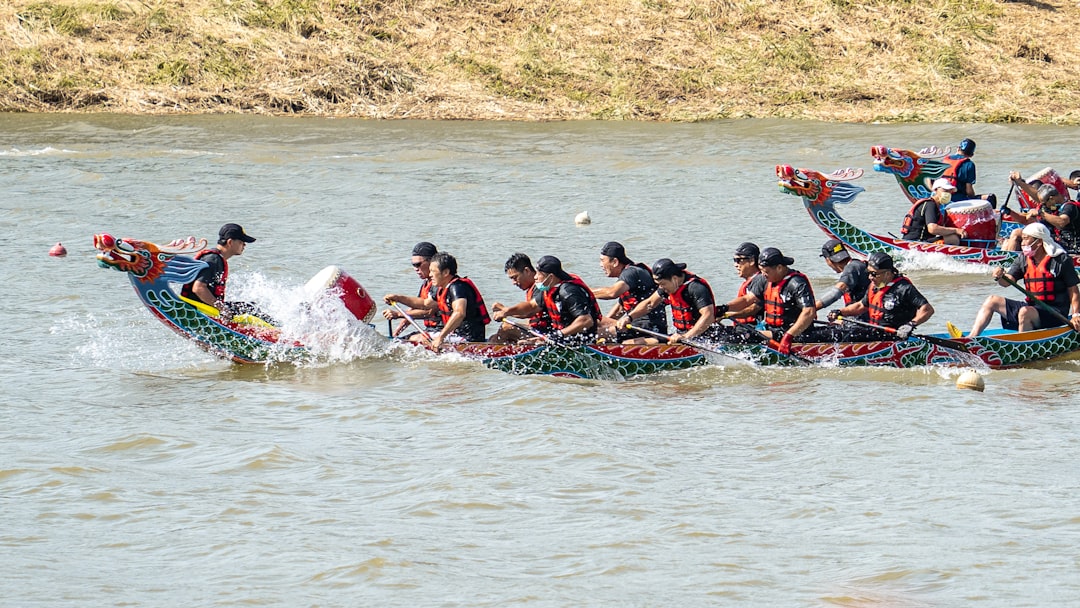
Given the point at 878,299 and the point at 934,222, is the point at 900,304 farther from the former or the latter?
the point at 934,222

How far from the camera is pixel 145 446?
10430 mm

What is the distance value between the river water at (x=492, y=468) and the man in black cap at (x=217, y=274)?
1.98ft

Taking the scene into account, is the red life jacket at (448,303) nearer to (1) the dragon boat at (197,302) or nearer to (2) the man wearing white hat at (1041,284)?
(1) the dragon boat at (197,302)

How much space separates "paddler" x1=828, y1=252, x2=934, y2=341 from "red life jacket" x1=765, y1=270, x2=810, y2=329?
0.56m

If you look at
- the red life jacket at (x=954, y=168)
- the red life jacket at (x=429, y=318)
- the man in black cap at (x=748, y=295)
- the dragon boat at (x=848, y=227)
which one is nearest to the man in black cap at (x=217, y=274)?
the red life jacket at (x=429, y=318)

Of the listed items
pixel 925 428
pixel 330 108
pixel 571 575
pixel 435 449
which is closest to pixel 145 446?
pixel 435 449

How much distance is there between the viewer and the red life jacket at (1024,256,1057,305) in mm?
12617

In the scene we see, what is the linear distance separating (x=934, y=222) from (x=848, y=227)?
3.48 feet

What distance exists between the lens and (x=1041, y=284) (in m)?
12.7

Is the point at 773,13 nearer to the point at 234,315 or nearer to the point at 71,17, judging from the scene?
the point at 71,17

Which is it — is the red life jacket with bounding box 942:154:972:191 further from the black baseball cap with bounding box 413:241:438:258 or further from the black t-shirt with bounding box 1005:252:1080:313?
the black baseball cap with bounding box 413:241:438:258

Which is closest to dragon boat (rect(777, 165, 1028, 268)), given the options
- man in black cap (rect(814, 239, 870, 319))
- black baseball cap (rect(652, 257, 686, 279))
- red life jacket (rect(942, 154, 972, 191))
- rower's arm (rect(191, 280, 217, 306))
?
red life jacket (rect(942, 154, 972, 191))

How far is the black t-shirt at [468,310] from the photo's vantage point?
12367mm

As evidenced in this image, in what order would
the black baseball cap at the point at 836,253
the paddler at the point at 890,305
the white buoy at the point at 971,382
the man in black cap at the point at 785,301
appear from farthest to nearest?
the black baseball cap at the point at 836,253
the paddler at the point at 890,305
the man in black cap at the point at 785,301
the white buoy at the point at 971,382
